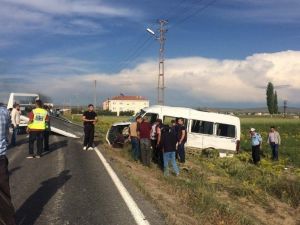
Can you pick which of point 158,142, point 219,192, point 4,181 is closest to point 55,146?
point 158,142

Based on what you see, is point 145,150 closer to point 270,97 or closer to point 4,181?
point 4,181

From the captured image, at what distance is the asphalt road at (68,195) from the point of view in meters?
7.61

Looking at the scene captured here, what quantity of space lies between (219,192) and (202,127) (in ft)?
30.0

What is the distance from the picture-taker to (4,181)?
21.5 feet

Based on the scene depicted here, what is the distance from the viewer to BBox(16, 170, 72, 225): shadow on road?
7531 mm

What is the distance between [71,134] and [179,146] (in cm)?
883

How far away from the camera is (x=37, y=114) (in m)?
15.5

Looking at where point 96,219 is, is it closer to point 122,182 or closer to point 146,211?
point 146,211

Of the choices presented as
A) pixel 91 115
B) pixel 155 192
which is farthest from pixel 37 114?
pixel 155 192

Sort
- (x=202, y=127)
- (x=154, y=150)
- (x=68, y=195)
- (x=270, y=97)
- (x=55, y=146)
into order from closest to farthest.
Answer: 1. (x=68, y=195)
2. (x=154, y=150)
3. (x=55, y=146)
4. (x=202, y=127)
5. (x=270, y=97)

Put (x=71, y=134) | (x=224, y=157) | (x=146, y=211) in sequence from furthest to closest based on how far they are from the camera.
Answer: (x=71, y=134) < (x=224, y=157) < (x=146, y=211)

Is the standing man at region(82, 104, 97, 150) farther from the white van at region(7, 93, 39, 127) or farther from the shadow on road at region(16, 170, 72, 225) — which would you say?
the white van at region(7, 93, 39, 127)

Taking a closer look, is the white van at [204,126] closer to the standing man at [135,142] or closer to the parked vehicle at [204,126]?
the parked vehicle at [204,126]

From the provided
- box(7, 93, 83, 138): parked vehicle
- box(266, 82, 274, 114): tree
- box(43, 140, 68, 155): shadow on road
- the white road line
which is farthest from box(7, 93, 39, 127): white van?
box(266, 82, 274, 114): tree
